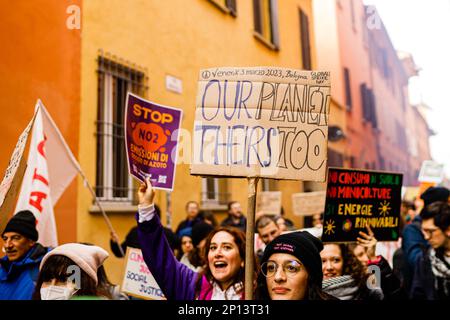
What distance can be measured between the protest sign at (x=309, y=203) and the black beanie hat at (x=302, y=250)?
4.52 meters

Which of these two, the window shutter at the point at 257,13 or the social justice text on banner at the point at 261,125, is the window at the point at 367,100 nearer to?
the window shutter at the point at 257,13

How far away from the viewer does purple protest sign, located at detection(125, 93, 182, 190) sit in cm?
287

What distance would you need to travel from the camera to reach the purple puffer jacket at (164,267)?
9.09 ft

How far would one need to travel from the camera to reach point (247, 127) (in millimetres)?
2551

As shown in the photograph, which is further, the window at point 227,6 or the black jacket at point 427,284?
the window at point 227,6

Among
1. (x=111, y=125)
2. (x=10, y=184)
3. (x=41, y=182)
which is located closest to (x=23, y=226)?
(x=41, y=182)

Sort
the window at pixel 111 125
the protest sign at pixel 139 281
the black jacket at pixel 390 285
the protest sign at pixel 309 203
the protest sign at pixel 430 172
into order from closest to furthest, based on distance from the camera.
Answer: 1. the black jacket at pixel 390 285
2. the protest sign at pixel 139 281
3. the window at pixel 111 125
4. the protest sign at pixel 309 203
5. the protest sign at pixel 430 172

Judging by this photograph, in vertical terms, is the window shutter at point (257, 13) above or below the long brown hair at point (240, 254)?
above

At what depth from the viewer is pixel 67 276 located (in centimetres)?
245

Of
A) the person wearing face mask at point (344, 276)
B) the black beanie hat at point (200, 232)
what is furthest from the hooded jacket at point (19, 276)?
the black beanie hat at point (200, 232)

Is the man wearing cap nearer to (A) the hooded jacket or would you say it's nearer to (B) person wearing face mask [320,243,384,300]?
(A) the hooded jacket

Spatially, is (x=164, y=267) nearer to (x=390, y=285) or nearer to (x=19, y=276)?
(x=19, y=276)

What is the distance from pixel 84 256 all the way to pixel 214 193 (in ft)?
11.0
